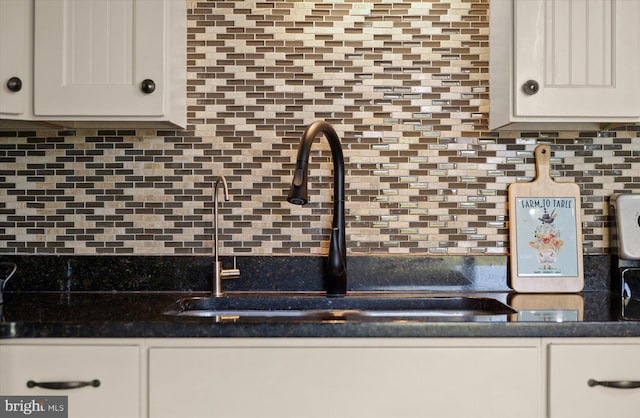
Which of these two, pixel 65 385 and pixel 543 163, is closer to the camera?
pixel 65 385

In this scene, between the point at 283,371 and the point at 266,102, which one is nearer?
the point at 283,371

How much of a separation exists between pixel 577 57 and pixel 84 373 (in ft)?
5.31

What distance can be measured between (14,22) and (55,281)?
0.84 metres

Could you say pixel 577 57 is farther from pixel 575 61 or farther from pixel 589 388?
pixel 589 388

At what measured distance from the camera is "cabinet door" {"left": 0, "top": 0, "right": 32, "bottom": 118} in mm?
1904

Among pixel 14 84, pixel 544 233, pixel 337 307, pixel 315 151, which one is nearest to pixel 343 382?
pixel 337 307

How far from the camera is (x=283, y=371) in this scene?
5.19ft

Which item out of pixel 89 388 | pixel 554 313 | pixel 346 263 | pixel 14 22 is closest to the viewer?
pixel 89 388

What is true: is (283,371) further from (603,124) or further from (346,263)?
(603,124)

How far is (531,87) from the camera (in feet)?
6.27

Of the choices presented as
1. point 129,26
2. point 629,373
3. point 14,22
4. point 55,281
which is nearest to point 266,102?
point 129,26
